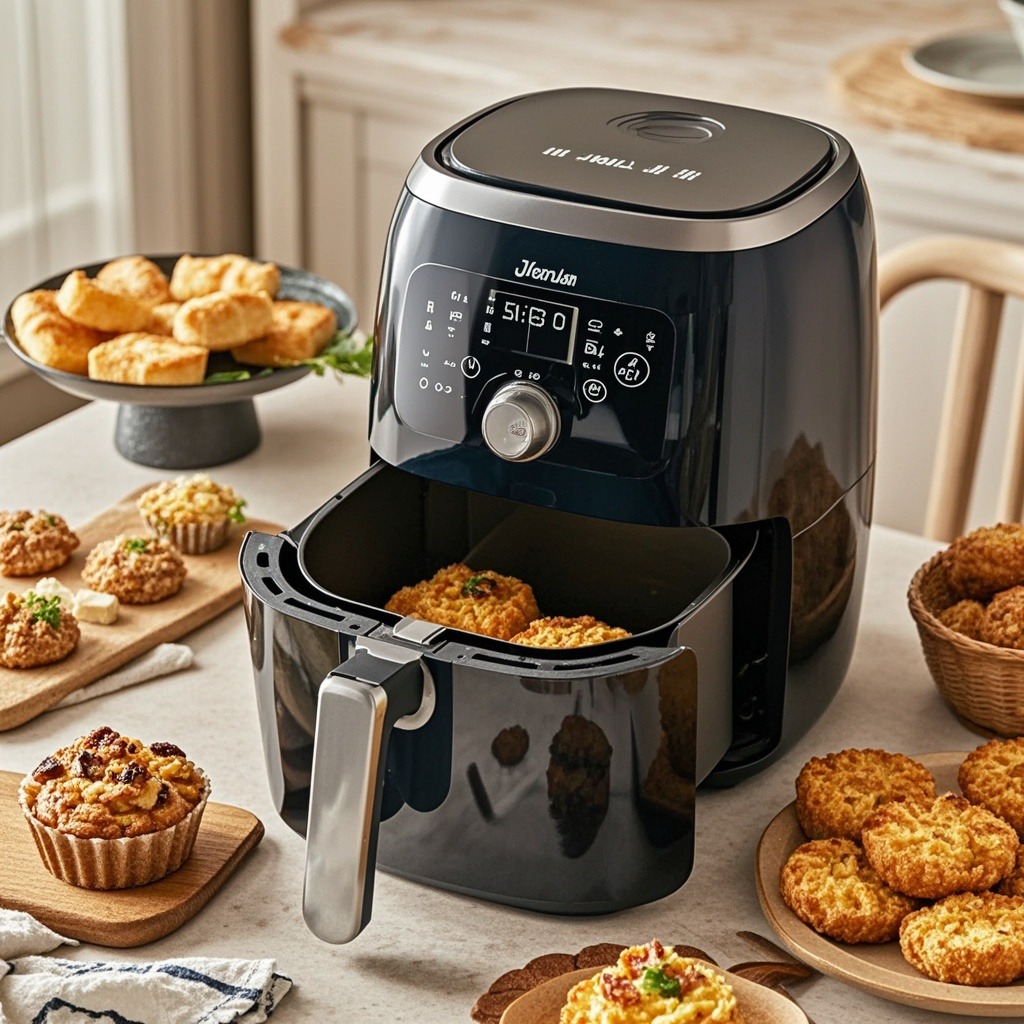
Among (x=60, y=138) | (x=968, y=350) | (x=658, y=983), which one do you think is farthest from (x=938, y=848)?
(x=60, y=138)

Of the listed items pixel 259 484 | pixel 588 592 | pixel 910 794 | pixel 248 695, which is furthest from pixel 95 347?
pixel 910 794

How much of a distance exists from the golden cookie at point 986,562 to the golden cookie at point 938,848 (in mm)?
266

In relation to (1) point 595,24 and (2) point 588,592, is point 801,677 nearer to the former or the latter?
(2) point 588,592

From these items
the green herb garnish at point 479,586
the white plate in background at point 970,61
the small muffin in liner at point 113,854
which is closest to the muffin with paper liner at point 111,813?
the small muffin in liner at point 113,854

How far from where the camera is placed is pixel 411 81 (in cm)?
248

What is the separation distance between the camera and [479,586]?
1066 millimetres

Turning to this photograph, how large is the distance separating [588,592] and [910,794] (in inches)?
11.7

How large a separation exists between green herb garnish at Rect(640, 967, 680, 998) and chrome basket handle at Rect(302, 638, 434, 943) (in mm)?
163

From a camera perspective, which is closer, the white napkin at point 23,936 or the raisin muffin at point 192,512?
the white napkin at point 23,936

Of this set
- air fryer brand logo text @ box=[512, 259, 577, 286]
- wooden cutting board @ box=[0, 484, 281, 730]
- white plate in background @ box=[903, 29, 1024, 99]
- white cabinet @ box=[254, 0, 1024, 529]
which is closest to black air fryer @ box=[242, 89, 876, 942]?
air fryer brand logo text @ box=[512, 259, 577, 286]

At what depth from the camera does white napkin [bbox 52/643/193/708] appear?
115cm

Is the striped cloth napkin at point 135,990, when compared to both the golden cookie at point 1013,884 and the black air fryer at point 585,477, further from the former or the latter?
the golden cookie at point 1013,884

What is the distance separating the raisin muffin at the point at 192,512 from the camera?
132 cm

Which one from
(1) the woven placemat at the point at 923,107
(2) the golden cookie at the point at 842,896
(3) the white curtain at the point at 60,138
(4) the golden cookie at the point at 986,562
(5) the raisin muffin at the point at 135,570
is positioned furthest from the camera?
(3) the white curtain at the point at 60,138
